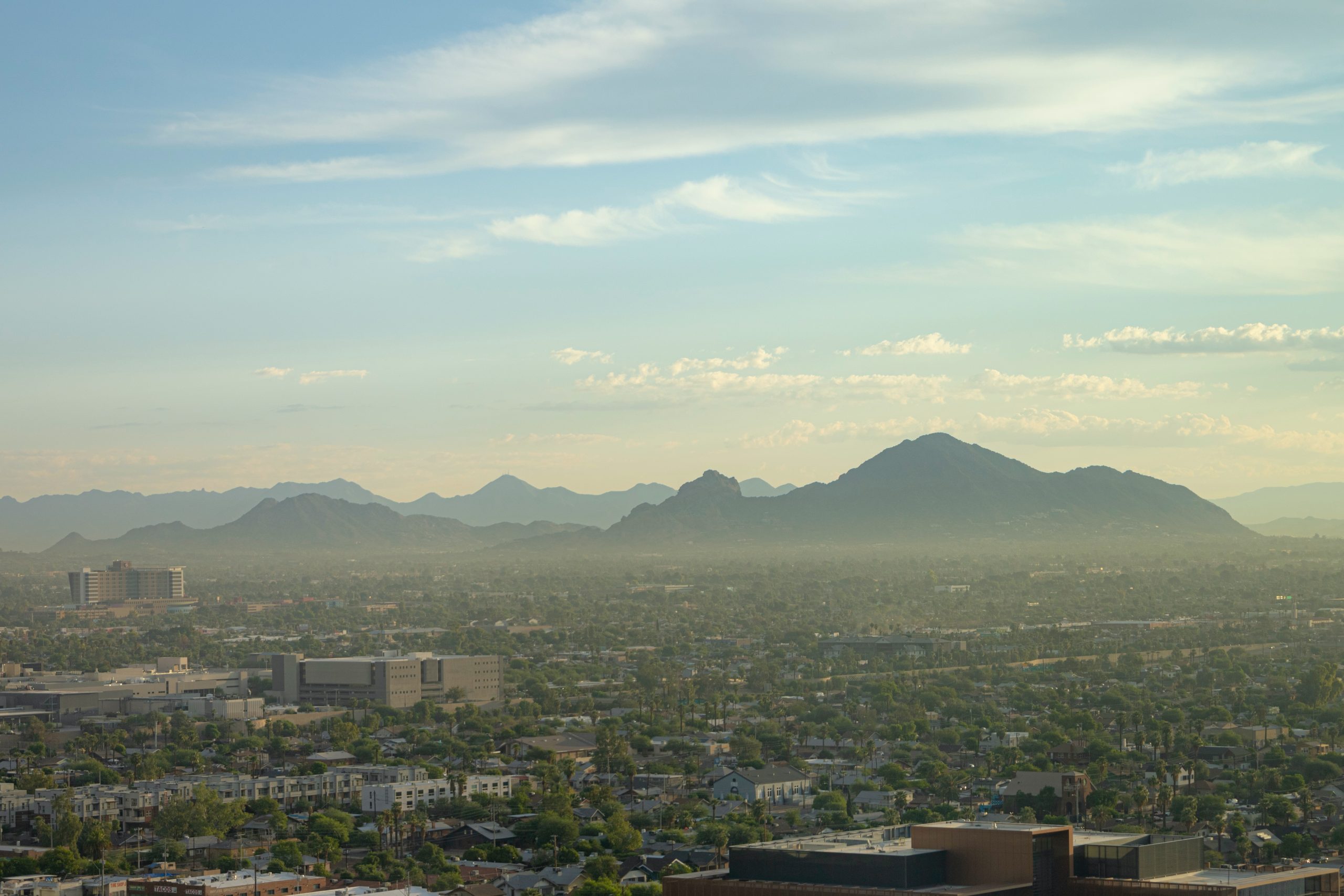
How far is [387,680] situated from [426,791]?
2157 inches

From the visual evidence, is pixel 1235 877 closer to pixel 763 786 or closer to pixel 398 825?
pixel 398 825

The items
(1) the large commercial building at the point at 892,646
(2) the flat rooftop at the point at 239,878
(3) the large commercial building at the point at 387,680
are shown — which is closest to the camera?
(2) the flat rooftop at the point at 239,878

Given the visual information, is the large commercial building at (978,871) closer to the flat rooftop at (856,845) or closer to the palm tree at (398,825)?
the flat rooftop at (856,845)

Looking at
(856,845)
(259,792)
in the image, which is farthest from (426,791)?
(856,845)

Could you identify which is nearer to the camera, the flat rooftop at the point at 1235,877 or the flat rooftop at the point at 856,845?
the flat rooftop at the point at 1235,877

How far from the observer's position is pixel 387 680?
140875 mm

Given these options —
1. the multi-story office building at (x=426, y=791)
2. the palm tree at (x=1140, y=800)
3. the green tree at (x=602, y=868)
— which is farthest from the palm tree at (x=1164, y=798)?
the multi-story office building at (x=426, y=791)

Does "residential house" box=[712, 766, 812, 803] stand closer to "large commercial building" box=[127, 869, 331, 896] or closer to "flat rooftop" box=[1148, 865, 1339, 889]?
"large commercial building" box=[127, 869, 331, 896]

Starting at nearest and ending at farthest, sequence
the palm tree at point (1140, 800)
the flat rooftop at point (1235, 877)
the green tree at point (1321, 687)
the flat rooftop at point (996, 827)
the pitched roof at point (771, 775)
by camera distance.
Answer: the flat rooftop at point (1235, 877) < the flat rooftop at point (996, 827) < the palm tree at point (1140, 800) < the pitched roof at point (771, 775) < the green tree at point (1321, 687)

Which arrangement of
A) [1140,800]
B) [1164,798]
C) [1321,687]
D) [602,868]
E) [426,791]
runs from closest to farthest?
[602,868], [1140,800], [1164,798], [426,791], [1321,687]

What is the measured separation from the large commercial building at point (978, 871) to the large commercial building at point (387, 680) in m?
97.6

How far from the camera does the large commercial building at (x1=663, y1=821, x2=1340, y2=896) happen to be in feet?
138

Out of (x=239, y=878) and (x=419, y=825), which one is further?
(x=419, y=825)

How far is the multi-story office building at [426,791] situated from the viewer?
279ft
